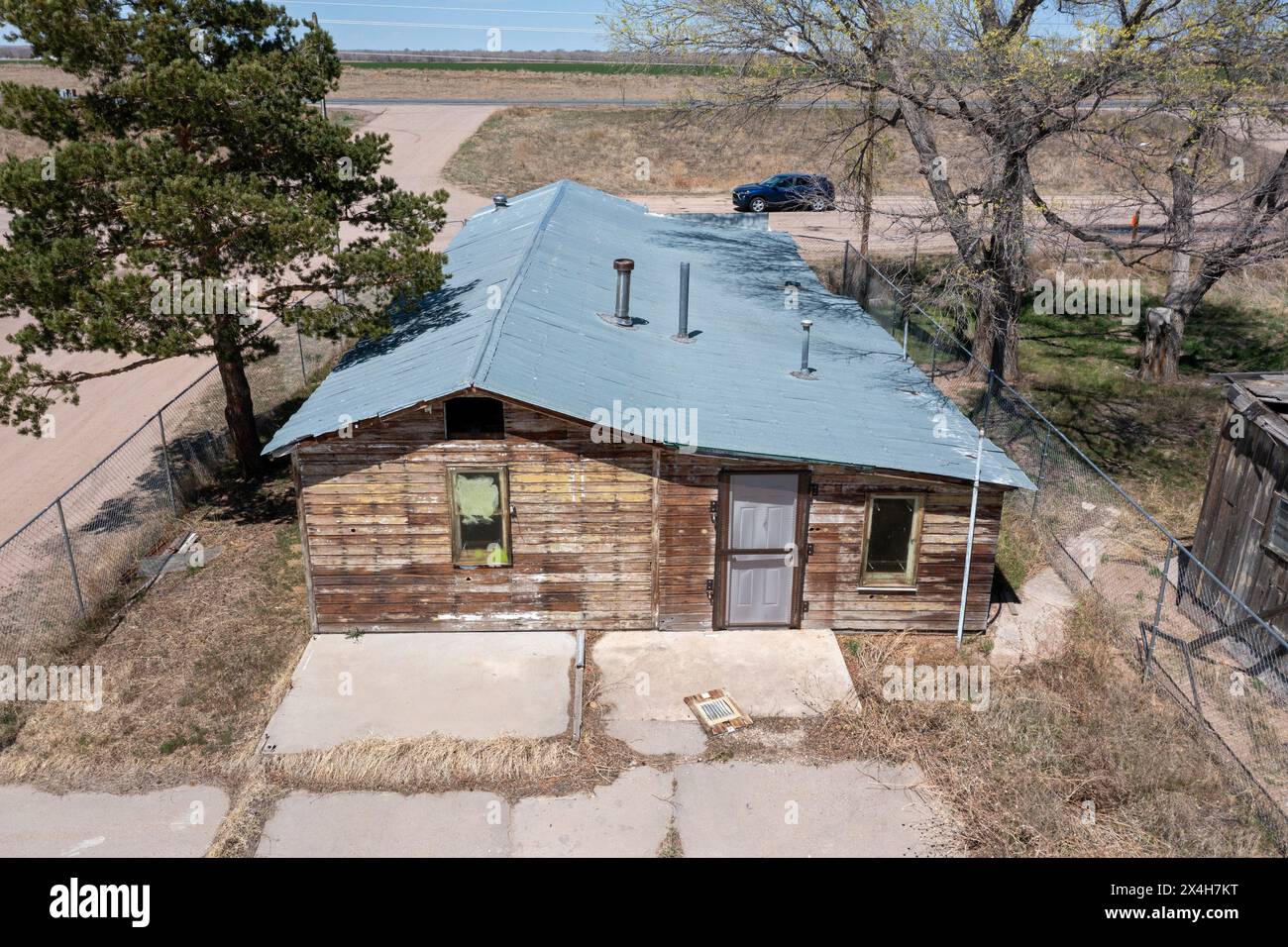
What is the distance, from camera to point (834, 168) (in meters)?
46.8

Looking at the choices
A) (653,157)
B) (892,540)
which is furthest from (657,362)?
(653,157)

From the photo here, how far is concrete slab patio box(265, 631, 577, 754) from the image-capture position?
10.6m

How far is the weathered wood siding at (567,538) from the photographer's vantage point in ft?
37.7

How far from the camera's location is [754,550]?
12039 millimetres

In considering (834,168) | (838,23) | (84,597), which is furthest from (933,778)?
(834,168)

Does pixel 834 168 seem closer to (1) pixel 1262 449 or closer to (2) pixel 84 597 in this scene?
(1) pixel 1262 449

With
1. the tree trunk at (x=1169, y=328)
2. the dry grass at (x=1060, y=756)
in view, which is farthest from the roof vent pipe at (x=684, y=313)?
the tree trunk at (x=1169, y=328)

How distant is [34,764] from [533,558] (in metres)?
5.79

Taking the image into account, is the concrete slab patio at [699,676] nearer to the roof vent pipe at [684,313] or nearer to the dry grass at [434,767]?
the dry grass at [434,767]

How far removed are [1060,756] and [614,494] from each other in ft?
18.8

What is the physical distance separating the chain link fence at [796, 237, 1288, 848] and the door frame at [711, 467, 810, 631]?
150 inches

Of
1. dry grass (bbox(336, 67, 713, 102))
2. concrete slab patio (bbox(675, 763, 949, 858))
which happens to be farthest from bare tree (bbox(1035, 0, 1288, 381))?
dry grass (bbox(336, 67, 713, 102))

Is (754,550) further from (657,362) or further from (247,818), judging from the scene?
(247,818)

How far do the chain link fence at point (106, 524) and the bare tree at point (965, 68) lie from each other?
37.6ft
